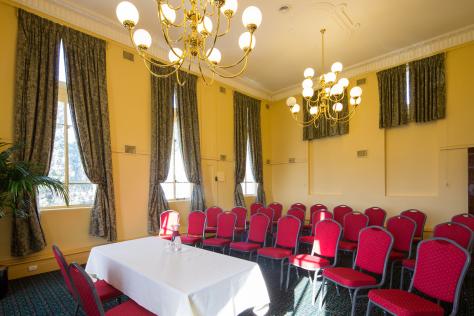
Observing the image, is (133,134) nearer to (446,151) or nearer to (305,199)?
(305,199)

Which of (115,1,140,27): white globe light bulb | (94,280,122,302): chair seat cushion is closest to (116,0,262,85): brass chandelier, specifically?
(115,1,140,27): white globe light bulb

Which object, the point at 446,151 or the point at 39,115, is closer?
the point at 39,115

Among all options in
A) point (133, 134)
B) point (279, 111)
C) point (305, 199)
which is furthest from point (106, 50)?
point (305, 199)

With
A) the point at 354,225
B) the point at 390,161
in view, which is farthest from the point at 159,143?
the point at 390,161

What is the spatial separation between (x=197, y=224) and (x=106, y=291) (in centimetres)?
265

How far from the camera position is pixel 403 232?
3977 millimetres

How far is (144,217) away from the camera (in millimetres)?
5500

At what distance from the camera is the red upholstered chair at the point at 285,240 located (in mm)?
3963

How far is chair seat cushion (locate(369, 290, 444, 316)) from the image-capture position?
217 centimetres

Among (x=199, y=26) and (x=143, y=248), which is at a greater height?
(x=199, y=26)

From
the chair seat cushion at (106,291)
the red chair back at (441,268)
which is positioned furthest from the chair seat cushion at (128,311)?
the red chair back at (441,268)

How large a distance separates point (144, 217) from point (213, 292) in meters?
3.80

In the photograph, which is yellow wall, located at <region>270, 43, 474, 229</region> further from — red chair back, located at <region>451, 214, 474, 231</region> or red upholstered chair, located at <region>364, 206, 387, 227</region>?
red chair back, located at <region>451, 214, 474, 231</region>

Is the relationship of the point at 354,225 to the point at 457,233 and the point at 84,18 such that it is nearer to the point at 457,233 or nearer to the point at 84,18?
the point at 457,233
